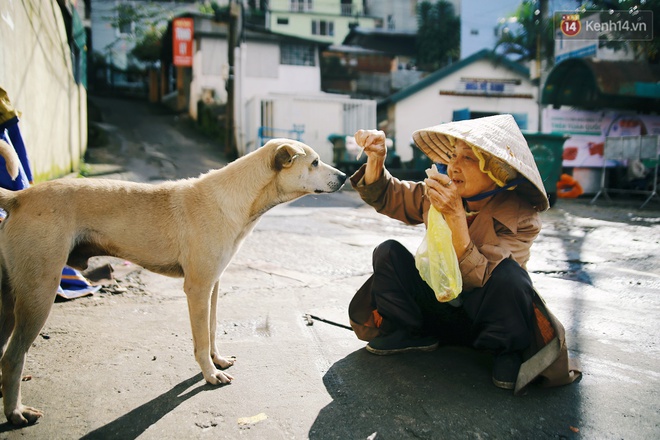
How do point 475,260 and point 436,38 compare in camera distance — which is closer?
point 475,260

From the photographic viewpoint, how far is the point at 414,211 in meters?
3.02

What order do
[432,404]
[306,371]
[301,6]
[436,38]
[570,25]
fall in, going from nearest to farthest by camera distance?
[432,404], [306,371], [570,25], [436,38], [301,6]

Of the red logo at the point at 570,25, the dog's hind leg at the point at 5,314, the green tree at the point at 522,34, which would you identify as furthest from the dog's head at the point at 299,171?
the green tree at the point at 522,34

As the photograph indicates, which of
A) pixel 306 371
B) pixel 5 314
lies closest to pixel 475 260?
pixel 306 371

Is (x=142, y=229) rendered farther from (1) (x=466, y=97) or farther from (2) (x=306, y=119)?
(1) (x=466, y=97)

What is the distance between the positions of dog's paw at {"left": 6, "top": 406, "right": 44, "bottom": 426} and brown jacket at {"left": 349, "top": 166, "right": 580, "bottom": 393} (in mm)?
2093

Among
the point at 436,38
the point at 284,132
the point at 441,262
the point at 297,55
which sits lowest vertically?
the point at 441,262

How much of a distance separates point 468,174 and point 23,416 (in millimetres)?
2576

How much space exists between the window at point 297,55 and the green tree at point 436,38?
1403cm

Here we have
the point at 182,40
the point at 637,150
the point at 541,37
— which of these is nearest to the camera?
the point at 637,150

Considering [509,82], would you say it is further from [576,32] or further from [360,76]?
[360,76]

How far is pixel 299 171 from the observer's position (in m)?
3.03

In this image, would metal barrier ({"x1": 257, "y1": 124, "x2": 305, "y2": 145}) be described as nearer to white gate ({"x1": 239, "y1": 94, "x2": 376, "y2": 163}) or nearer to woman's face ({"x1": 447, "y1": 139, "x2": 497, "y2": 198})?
white gate ({"x1": 239, "y1": 94, "x2": 376, "y2": 163})

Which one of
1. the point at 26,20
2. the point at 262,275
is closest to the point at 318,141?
the point at 26,20
